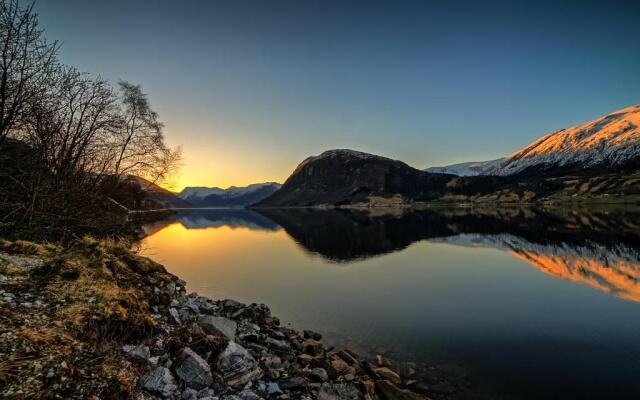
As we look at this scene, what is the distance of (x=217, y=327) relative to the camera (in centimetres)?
1442

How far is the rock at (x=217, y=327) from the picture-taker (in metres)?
14.0

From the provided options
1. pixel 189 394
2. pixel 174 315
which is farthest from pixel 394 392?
pixel 174 315

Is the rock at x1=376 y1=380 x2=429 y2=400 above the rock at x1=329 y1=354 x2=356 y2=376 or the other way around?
the other way around

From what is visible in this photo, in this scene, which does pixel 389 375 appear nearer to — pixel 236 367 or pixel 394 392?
pixel 394 392

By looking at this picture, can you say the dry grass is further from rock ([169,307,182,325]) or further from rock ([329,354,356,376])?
rock ([329,354,356,376])

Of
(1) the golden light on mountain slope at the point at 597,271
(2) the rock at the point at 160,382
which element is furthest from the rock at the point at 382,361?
(1) the golden light on mountain slope at the point at 597,271

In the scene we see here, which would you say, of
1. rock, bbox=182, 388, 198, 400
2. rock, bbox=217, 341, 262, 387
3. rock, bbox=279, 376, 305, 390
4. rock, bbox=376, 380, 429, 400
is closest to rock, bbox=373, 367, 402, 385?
rock, bbox=376, 380, 429, 400

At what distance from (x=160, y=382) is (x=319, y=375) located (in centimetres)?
598

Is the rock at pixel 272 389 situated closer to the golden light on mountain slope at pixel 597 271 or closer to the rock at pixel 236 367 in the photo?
the rock at pixel 236 367

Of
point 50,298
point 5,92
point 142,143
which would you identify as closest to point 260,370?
point 50,298

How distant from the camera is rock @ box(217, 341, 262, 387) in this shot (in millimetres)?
10906

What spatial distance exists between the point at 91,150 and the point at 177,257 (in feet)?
113

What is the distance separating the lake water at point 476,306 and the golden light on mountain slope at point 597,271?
104mm

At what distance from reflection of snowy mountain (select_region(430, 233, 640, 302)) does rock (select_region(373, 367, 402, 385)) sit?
24529mm
